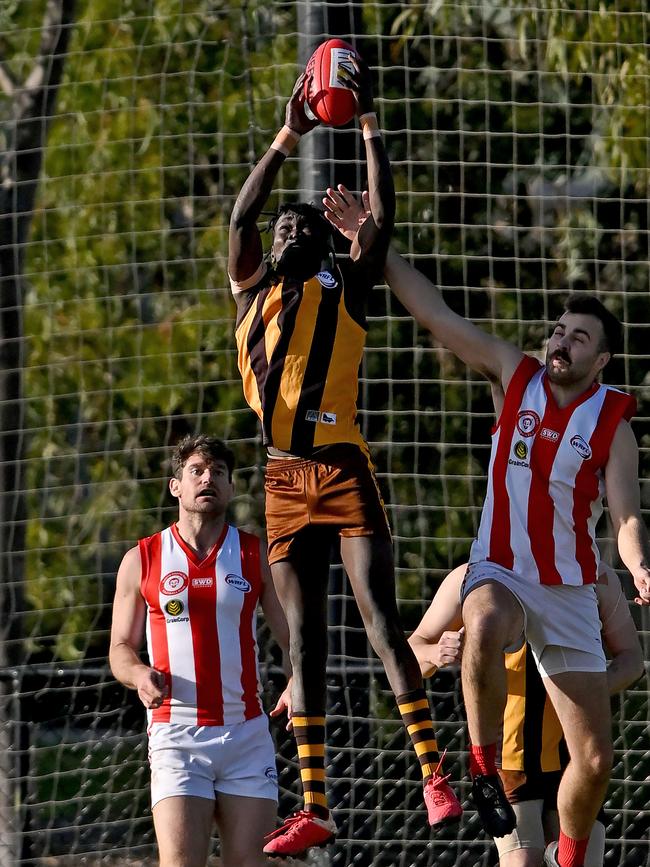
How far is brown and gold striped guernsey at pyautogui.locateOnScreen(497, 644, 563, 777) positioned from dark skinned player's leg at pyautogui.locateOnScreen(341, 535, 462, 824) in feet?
1.28

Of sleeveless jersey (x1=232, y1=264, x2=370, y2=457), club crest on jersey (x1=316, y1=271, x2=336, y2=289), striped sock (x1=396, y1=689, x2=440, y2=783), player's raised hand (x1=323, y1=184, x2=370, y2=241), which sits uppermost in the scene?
player's raised hand (x1=323, y1=184, x2=370, y2=241)

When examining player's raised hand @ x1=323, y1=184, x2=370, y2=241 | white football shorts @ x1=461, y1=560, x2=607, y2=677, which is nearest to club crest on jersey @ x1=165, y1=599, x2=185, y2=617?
white football shorts @ x1=461, y1=560, x2=607, y2=677

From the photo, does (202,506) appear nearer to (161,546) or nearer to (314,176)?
(161,546)

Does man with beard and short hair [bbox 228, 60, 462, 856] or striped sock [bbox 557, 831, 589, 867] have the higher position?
man with beard and short hair [bbox 228, 60, 462, 856]

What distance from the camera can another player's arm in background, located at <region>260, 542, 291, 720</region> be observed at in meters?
5.71

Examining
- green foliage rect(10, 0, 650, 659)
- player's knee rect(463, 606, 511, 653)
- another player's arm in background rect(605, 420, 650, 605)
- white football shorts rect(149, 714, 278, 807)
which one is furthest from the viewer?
green foliage rect(10, 0, 650, 659)

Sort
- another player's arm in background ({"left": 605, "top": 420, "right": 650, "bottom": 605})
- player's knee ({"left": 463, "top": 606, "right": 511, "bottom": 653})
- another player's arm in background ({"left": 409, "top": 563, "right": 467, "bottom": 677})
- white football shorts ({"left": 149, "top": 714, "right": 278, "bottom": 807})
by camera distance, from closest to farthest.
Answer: player's knee ({"left": 463, "top": 606, "right": 511, "bottom": 653}), another player's arm in background ({"left": 605, "top": 420, "right": 650, "bottom": 605}), white football shorts ({"left": 149, "top": 714, "right": 278, "bottom": 807}), another player's arm in background ({"left": 409, "top": 563, "right": 467, "bottom": 677})

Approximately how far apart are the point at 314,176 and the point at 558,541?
2275 mm

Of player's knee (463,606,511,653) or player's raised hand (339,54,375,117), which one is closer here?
player's knee (463,606,511,653)

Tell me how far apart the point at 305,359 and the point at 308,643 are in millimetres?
946

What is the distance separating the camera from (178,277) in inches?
376

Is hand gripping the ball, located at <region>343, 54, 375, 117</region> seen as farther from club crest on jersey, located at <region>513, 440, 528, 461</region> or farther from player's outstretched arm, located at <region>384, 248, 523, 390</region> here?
club crest on jersey, located at <region>513, 440, 528, 461</region>

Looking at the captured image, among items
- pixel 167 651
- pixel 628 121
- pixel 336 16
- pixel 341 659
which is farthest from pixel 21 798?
pixel 628 121

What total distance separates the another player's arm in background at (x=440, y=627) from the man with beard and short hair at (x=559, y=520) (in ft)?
0.75
